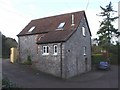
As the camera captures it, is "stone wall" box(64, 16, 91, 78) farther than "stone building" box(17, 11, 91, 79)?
Yes

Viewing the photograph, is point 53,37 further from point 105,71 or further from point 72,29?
point 105,71

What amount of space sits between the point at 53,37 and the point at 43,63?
3.60 m

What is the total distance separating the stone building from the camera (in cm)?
3362

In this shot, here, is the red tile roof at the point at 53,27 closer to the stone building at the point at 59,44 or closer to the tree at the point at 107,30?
the stone building at the point at 59,44

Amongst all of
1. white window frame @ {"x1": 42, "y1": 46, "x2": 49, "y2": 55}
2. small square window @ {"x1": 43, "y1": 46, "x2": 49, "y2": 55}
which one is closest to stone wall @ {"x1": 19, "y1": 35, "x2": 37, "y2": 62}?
white window frame @ {"x1": 42, "y1": 46, "x2": 49, "y2": 55}

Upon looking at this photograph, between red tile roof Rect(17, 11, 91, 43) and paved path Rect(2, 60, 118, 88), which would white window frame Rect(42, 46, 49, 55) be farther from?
paved path Rect(2, 60, 118, 88)

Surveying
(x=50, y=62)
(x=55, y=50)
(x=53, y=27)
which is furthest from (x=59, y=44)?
(x=53, y=27)

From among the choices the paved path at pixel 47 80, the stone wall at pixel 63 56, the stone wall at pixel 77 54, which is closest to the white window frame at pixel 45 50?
the stone wall at pixel 63 56

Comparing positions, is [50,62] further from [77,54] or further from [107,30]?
[107,30]

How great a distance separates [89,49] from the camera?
41.8 m

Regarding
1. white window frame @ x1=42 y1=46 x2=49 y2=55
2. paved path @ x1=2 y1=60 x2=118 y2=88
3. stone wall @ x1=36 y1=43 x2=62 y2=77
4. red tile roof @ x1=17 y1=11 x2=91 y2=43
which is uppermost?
red tile roof @ x1=17 y1=11 x2=91 y2=43

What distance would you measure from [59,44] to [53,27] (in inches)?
238

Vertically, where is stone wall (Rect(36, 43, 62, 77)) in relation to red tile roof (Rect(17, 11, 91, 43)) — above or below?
below

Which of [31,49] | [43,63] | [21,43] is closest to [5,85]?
[43,63]
